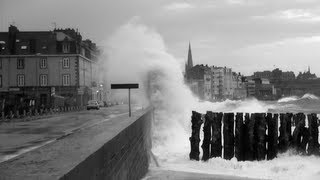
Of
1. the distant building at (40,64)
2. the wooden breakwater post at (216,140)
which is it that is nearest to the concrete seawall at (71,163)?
the wooden breakwater post at (216,140)

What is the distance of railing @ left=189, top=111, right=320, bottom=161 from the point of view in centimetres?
1880

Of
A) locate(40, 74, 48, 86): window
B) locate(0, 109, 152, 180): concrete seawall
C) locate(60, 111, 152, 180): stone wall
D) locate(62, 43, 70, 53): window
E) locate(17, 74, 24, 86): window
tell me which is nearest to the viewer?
locate(0, 109, 152, 180): concrete seawall

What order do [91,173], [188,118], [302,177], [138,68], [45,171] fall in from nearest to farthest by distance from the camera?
1. [45,171]
2. [91,173]
3. [302,177]
4. [188,118]
5. [138,68]

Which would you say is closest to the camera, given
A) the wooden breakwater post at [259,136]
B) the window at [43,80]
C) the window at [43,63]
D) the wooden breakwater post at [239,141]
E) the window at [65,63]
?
the wooden breakwater post at [259,136]

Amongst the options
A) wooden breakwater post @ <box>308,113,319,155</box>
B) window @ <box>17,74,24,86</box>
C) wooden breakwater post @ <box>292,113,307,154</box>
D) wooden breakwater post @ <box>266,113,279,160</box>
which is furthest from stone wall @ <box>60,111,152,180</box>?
window @ <box>17,74,24,86</box>

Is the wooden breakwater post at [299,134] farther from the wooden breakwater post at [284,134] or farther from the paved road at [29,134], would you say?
the paved road at [29,134]

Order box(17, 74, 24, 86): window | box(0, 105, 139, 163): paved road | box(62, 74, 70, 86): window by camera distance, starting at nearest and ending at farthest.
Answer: box(0, 105, 139, 163): paved road
box(17, 74, 24, 86): window
box(62, 74, 70, 86): window

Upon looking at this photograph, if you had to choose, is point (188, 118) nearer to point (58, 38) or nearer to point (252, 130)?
point (252, 130)

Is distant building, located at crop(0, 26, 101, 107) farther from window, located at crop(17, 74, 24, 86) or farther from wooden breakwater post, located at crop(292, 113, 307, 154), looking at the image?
wooden breakwater post, located at crop(292, 113, 307, 154)

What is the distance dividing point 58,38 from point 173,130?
183 ft

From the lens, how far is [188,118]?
3291 cm

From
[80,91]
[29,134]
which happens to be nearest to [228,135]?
[29,134]

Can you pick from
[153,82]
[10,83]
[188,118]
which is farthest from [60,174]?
[10,83]

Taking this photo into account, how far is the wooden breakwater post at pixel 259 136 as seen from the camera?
18.7 metres
